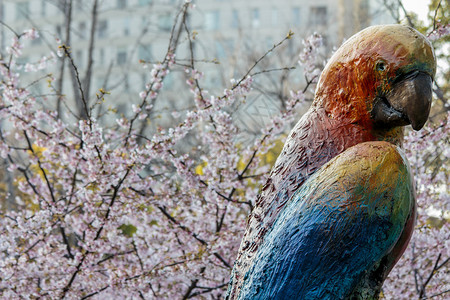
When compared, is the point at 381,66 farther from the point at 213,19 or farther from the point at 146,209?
the point at 213,19

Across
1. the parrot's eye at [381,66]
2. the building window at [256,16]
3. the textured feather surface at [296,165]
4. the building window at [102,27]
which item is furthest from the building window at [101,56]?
the parrot's eye at [381,66]

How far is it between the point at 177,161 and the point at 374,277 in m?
3.70

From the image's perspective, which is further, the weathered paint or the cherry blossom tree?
the cherry blossom tree

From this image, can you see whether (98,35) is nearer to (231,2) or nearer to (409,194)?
(231,2)

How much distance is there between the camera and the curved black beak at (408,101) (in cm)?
222

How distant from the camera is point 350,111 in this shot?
94.1 inches

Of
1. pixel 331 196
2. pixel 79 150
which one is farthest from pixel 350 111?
pixel 79 150

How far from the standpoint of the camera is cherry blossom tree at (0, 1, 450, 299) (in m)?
5.65

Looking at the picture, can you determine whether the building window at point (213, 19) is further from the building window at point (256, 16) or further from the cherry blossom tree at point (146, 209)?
the cherry blossom tree at point (146, 209)

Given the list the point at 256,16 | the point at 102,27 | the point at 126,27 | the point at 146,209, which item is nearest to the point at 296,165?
the point at 146,209

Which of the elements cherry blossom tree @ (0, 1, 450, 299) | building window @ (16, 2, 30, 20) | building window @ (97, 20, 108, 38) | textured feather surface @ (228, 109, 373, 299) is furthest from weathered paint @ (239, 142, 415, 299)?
building window @ (97, 20, 108, 38)

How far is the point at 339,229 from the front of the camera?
2.15 meters

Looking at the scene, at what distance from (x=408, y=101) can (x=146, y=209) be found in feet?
14.1

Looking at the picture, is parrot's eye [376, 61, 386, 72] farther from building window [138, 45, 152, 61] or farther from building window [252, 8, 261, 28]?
building window [252, 8, 261, 28]
